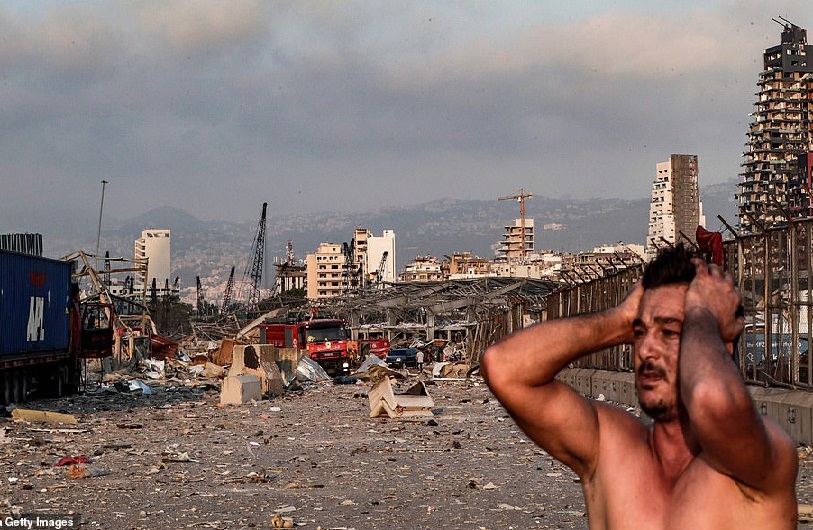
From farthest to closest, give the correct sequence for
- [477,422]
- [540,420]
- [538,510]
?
1. [477,422]
2. [538,510]
3. [540,420]

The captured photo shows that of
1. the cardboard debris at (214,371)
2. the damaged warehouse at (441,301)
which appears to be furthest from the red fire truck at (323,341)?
the damaged warehouse at (441,301)

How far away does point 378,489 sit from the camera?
41.6 feet

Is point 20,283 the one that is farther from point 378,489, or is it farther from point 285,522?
point 285,522

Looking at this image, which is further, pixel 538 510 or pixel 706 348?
pixel 538 510

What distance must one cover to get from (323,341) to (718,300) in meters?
46.3

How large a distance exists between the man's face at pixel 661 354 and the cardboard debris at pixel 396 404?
2045cm

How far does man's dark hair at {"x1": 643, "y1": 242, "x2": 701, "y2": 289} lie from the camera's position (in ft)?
9.38

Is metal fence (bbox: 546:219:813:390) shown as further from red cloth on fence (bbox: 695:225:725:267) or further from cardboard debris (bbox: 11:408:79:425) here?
cardboard debris (bbox: 11:408:79:425)

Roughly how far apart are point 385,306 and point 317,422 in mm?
56549

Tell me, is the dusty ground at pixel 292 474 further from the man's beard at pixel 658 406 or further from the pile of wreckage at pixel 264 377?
the man's beard at pixel 658 406

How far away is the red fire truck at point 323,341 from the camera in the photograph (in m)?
48.2

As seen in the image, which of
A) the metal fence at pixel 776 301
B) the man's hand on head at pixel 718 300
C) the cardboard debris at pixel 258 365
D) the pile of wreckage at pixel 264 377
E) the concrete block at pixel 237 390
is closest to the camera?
the man's hand on head at pixel 718 300

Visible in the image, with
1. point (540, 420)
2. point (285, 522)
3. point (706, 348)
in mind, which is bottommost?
point (285, 522)

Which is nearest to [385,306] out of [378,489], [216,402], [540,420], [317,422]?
[216,402]
